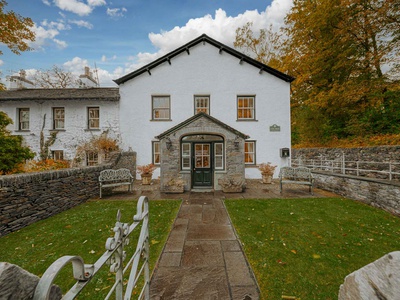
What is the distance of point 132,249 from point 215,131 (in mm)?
7257

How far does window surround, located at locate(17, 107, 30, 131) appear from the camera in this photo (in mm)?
14148

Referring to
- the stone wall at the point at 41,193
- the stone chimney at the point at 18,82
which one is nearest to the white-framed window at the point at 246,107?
the stone wall at the point at 41,193

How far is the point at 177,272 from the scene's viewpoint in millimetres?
3482

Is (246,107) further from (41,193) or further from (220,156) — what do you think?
(41,193)

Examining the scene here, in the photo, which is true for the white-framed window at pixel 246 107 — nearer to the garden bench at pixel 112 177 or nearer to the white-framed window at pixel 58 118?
the garden bench at pixel 112 177

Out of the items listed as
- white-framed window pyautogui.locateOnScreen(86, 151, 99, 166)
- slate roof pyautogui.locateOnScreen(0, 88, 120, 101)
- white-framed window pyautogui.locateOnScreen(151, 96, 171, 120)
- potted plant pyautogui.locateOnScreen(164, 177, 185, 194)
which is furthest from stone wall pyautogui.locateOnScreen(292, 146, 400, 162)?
white-framed window pyautogui.locateOnScreen(86, 151, 99, 166)

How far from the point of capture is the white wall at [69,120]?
548 inches

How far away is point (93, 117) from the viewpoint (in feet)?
46.7

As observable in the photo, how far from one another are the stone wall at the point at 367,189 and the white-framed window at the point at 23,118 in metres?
21.6

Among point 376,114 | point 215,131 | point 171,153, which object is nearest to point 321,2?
point 376,114

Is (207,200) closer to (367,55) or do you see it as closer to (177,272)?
(177,272)

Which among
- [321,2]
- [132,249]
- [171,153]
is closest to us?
[132,249]

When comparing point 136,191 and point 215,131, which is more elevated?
point 215,131

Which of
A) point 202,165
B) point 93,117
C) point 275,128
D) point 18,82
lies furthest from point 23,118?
point 275,128
